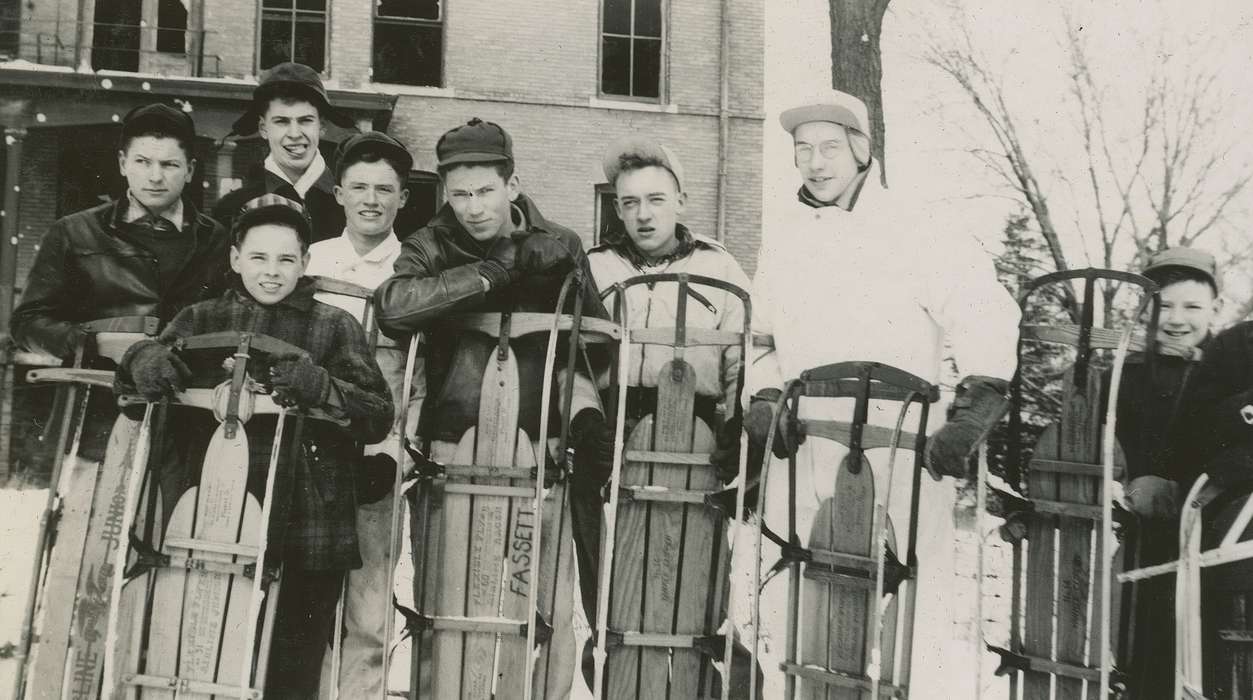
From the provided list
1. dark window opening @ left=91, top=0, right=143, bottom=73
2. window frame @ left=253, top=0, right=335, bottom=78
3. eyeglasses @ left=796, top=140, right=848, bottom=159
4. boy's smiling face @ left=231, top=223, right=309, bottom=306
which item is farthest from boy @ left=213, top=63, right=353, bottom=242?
eyeglasses @ left=796, top=140, right=848, bottom=159

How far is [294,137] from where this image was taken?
427cm

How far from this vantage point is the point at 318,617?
3.35 m

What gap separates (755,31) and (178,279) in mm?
2787

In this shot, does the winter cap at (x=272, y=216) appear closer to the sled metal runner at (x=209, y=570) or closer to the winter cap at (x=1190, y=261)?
the sled metal runner at (x=209, y=570)

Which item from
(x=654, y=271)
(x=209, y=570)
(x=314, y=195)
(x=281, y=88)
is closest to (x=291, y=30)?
(x=281, y=88)

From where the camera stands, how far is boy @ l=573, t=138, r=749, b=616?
3695 mm

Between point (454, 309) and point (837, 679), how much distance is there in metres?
1.65

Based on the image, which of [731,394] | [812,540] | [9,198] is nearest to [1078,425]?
[812,540]

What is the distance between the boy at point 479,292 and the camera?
3396 mm

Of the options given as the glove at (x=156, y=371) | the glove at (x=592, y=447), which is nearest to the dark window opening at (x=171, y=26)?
the glove at (x=156, y=371)

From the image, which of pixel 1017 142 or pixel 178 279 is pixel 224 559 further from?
pixel 1017 142

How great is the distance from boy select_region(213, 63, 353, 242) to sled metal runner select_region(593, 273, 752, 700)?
147 cm

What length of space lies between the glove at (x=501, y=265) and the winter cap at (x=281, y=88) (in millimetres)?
1238

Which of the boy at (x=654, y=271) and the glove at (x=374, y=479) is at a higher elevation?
the boy at (x=654, y=271)
